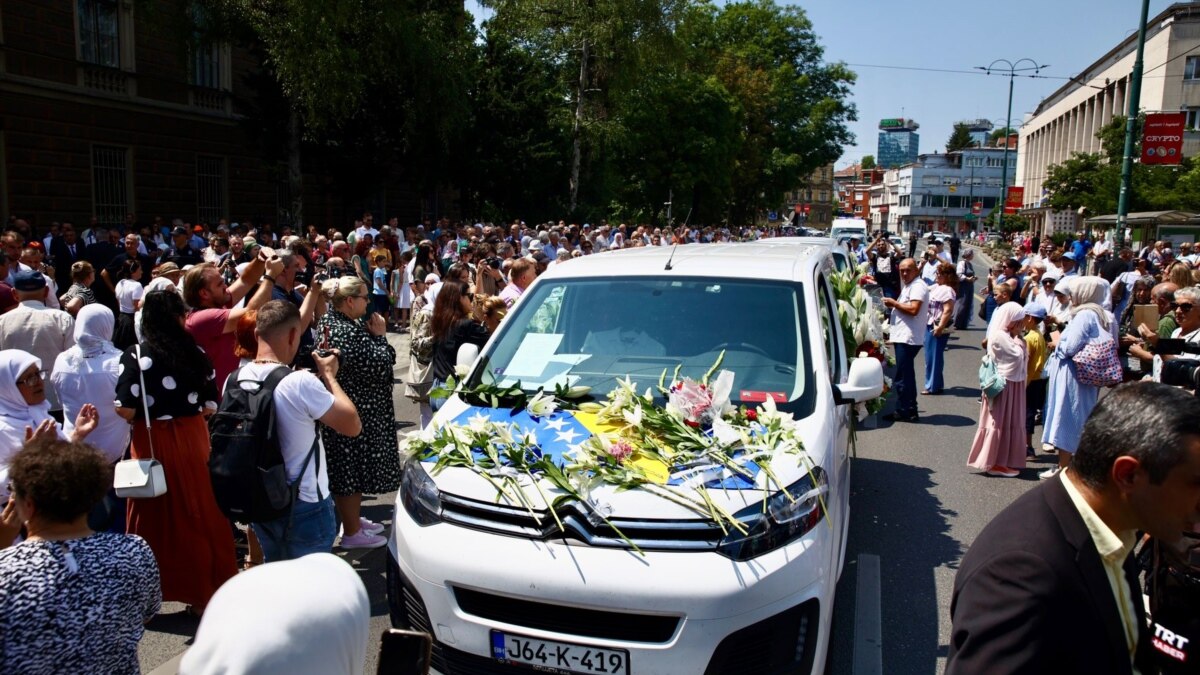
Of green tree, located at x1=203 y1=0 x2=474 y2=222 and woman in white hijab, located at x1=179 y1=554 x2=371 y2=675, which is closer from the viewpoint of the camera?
woman in white hijab, located at x1=179 y1=554 x2=371 y2=675

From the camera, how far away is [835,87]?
6028 centimetres

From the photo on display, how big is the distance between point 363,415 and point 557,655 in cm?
265

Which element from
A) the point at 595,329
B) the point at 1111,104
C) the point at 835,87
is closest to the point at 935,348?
the point at 595,329

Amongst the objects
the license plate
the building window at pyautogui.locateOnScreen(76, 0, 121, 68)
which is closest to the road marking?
the license plate

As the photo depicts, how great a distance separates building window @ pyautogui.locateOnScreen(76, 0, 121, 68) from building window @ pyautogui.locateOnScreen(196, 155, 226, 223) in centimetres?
379

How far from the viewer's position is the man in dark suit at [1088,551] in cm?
188

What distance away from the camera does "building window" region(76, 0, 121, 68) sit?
71.8ft

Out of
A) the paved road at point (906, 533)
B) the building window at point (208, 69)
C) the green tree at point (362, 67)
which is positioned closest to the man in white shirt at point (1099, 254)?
the paved road at point (906, 533)

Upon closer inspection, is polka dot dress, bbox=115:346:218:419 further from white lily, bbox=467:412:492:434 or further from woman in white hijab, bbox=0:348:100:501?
white lily, bbox=467:412:492:434

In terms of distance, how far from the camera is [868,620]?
4.81m

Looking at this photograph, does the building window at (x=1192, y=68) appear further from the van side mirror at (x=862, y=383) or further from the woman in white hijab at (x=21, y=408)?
the woman in white hijab at (x=21, y=408)

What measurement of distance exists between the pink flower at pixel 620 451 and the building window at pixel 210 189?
25.3 meters

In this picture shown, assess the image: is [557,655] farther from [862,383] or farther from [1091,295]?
[1091,295]

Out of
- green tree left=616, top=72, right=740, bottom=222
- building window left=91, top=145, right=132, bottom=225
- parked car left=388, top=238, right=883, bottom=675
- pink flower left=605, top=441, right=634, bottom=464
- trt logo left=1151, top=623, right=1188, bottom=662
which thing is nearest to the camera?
trt logo left=1151, top=623, right=1188, bottom=662
